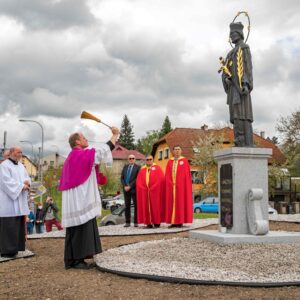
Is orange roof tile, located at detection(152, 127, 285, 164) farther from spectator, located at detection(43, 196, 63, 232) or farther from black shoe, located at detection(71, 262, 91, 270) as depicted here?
black shoe, located at detection(71, 262, 91, 270)

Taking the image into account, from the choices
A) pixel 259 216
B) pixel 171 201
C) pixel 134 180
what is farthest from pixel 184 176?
pixel 259 216

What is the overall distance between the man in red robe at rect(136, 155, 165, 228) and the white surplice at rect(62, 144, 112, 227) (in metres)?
5.42

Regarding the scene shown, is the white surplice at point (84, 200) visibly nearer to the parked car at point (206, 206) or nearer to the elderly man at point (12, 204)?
the elderly man at point (12, 204)

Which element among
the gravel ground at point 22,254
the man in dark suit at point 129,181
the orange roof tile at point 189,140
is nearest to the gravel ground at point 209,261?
the gravel ground at point 22,254

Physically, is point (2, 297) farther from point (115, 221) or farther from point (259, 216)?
point (115, 221)

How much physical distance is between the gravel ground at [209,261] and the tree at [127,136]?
344 feet

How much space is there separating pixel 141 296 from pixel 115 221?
461 inches

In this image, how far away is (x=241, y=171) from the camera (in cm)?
906

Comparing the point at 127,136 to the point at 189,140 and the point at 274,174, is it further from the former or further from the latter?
the point at 274,174

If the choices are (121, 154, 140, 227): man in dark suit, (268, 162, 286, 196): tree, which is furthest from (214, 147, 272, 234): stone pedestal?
(268, 162, 286, 196): tree

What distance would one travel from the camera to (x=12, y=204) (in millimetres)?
8617

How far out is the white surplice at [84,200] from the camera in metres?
7.17

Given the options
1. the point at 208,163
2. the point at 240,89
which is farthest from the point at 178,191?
the point at 208,163

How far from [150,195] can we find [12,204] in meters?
4.86
